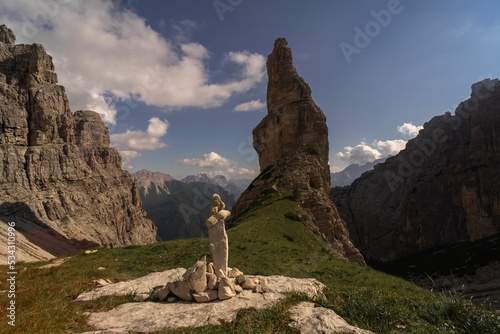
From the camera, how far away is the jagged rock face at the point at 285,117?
7744 cm

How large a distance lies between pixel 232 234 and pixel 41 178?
3420 inches

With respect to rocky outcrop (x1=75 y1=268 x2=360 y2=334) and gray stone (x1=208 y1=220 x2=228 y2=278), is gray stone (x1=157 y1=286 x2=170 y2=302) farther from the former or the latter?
gray stone (x1=208 y1=220 x2=228 y2=278)

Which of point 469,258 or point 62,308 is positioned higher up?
point 62,308

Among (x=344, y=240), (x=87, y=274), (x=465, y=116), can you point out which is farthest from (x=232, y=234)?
(x=465, y=116)

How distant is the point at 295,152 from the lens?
67.8m

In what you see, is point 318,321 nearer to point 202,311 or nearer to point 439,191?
point 202,311

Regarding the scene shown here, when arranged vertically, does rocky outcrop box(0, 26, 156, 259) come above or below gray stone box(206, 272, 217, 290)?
above

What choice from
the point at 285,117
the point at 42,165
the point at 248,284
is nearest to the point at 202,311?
the point at 248,284

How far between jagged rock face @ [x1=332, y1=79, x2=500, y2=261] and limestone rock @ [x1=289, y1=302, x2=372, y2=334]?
15119cm

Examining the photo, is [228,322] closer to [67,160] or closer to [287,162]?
[287,162]

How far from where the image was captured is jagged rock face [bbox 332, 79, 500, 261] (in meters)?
134

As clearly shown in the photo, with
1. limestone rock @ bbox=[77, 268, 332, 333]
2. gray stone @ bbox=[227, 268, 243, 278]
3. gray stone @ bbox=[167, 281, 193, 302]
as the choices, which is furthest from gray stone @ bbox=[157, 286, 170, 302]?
gray stone @ bbox=[227, 268, 243, 278]

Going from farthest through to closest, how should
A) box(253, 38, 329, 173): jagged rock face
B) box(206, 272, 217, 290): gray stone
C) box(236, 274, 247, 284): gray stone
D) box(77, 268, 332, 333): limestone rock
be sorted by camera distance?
box(253, 38, 329, 173): jagged rock face → box(236, 274, 247, 284): gray stone → box(206, 272, 217, 290): gray stone → box(77, 268, 332, 333): limestone rock

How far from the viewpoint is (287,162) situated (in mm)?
64188
